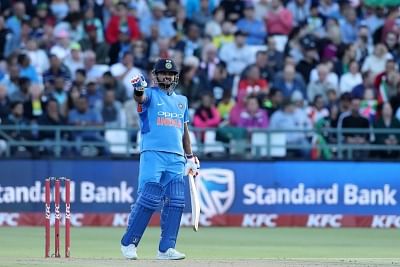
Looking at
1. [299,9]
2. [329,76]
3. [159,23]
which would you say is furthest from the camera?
[299,9]

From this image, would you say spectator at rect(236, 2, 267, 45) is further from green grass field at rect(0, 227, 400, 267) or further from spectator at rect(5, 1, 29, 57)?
green grass field at rect(0, 227, 400, 267)

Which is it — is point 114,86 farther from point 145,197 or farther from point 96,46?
point 145,197

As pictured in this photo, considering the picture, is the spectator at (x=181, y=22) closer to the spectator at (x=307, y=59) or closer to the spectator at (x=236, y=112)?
the spectator at (x=307, y=59)

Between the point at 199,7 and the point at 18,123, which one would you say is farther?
the point at 199,7

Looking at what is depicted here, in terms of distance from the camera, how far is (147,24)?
25562 mm

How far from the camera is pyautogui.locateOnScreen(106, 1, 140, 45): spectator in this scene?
2505 centimetres

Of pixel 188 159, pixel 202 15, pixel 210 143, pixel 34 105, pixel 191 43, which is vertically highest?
pixel 202 15

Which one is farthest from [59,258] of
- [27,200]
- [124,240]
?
[27,200]

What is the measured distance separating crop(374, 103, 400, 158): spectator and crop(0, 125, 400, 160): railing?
0.09m

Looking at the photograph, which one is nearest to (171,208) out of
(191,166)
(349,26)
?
(191,166)

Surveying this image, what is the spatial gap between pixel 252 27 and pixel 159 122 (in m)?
12.4

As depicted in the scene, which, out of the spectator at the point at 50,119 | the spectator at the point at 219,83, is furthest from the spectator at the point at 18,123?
the spectator at the point at 219,83

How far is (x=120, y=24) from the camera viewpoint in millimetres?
25172

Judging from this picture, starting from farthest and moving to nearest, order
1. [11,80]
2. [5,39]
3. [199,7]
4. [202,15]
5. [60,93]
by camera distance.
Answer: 1. [199,7]
2. [202,15]
3. [5,39]
4. [11,80]
5. [60,93]
